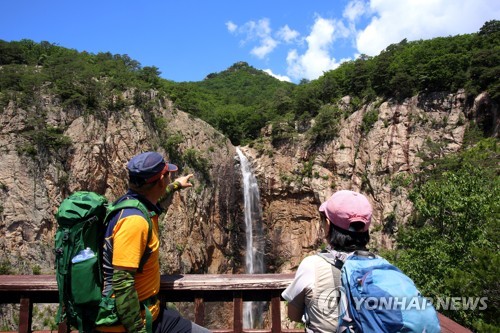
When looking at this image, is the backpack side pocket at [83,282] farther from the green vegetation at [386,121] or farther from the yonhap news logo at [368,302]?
the green vegetation at [386,121]

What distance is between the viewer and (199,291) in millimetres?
2973

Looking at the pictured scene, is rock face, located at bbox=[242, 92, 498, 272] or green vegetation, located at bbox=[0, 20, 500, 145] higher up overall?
green vegetation, located at bbox=[0, 20, 500, 145]

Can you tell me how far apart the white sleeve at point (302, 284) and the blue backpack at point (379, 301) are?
0.20 meters

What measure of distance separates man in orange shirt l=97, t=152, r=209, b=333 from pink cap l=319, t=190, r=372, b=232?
3.85ft

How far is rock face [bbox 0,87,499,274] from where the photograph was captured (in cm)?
1617

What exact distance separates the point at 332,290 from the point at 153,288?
3.84 feet

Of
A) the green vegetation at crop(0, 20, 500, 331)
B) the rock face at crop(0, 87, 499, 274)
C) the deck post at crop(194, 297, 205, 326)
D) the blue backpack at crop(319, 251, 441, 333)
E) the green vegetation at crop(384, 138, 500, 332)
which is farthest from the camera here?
the rock face at crop(0, 87, 499, 274)

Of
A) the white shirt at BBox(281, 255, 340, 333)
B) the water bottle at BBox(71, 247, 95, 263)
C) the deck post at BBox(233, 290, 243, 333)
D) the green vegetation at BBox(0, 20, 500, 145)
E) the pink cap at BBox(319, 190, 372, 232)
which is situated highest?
the green vegetation at BBox(0, 20, 500, 145)

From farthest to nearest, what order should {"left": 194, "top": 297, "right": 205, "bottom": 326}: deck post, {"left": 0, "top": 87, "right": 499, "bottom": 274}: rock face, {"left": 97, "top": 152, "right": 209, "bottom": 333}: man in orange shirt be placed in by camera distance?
{"left": 0, "top": 87, "right": 499, "bottom": 274}: rock face, {"left": 194, "top": 297, "right": 205, "bottom": 326}: deck post, {"left": 97, "top": 152, "right": 209, "bottom": 333}: man in orange shirt

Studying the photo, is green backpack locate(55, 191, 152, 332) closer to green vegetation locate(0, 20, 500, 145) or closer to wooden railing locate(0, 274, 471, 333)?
wooden railing locate(0, 274, 471, 333)

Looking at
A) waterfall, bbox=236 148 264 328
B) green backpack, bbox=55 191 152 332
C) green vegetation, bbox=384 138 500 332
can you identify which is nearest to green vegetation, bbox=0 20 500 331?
green vegetation, bbox=384 138 500 332

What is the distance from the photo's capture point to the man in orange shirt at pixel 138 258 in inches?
80.0

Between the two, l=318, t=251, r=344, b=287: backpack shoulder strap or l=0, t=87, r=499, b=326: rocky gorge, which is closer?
l=318, t=251, r=344, b=287: backpack shoulder strap

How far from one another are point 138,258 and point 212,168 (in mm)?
23103
